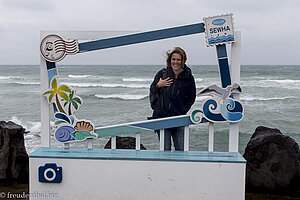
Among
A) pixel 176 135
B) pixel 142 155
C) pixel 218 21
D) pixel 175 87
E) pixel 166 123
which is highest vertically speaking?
pixel 218 21

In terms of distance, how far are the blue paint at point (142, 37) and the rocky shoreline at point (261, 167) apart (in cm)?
212

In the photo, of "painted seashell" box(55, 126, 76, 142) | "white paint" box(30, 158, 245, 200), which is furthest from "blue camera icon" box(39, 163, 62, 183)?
"painted seashell" box(55, 126, 76, 142)

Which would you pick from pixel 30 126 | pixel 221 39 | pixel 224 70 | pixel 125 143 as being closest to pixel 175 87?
pixel 224 70

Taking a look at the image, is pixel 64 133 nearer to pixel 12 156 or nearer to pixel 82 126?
pixel 82 126

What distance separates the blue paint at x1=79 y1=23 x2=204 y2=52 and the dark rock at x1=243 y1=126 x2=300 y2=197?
2113mm

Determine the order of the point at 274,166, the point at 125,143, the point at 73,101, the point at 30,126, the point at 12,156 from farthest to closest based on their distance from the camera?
1. the point at 30,126
2. the point at 125,143
3. the point at 12,156
4. the point at 274,166
5. the point at 73,101

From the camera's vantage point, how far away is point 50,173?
12.4ft

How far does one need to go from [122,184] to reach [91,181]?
331 millimetres

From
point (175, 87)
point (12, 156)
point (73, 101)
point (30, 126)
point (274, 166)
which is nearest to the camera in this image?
point (175, 87)

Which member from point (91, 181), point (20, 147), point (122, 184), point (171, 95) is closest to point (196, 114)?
point (171, 95)

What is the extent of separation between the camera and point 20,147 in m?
5.29

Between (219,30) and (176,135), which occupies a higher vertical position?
(219,30)

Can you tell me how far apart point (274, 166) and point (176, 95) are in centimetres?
199

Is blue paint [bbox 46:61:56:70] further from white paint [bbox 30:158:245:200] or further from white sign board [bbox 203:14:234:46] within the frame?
white sign board [bbox 203:14:234:46]
